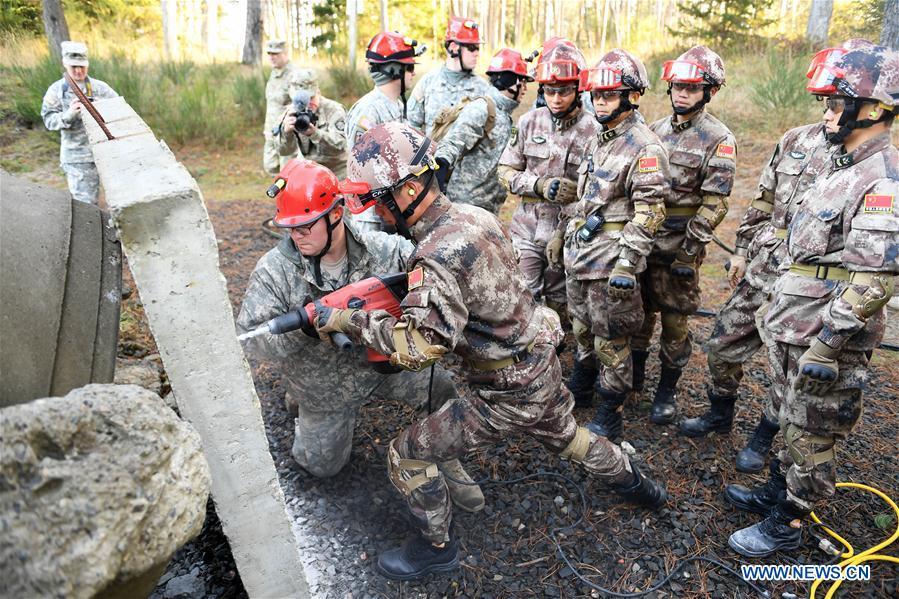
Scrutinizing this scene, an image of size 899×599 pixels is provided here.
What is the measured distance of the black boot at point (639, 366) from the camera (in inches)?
179

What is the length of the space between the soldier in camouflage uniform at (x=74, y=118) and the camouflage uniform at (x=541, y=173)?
4.39 m

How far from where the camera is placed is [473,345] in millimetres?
2941

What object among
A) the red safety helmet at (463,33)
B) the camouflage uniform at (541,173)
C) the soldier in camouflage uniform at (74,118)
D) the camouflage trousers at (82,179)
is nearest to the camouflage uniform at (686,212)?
the camouflage uniform at (541,173)

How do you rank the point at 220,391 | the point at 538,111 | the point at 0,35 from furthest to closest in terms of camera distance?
→ the point at 0,35 → the point at 538,111 → the point at 220,391

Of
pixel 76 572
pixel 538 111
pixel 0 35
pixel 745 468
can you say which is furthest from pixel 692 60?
pixel 0 35

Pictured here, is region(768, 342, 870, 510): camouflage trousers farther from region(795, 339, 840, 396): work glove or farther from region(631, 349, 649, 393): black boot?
region(631, 349, 649, 393): black boot

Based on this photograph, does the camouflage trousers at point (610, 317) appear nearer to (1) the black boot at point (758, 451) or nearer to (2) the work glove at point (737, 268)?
(2) the work glove at point (737, 268)

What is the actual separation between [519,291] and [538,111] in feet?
7.69

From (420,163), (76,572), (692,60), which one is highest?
(692,60)

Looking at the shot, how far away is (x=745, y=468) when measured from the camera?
3.76m

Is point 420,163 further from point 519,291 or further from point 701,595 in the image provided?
point 701,595

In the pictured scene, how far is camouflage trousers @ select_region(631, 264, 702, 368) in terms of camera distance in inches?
168

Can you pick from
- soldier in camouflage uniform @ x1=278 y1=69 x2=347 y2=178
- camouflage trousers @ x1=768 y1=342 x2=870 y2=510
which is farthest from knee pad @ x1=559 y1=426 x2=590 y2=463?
soldier in camouflage uniform @ x1=278 y1=69 x2=347 y2=178

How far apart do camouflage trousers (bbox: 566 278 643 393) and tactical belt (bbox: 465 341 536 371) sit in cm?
111
